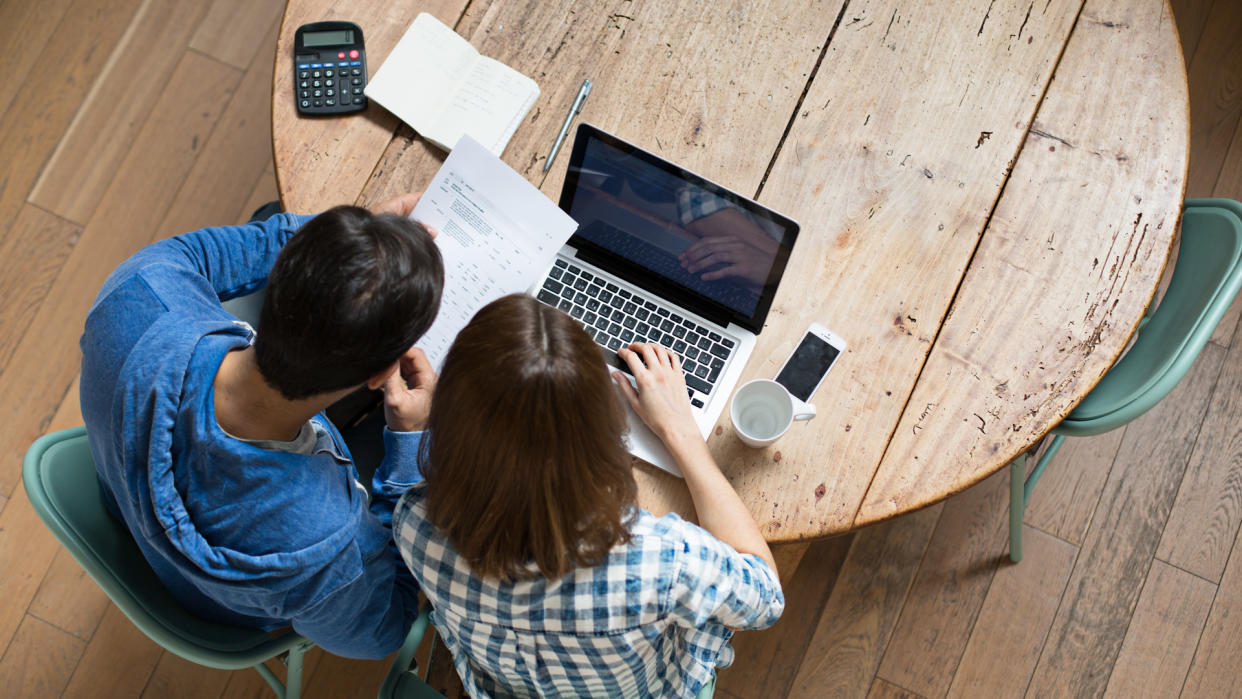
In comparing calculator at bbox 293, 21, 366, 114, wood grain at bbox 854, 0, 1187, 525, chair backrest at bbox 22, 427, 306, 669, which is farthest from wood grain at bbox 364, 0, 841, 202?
chair backrest at bbox 22, 427, 306, 669

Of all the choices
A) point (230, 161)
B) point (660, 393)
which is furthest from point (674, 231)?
point (230, 161)

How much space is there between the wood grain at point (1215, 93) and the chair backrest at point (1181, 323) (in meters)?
0.83

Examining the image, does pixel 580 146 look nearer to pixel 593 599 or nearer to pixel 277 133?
pixel 277 133

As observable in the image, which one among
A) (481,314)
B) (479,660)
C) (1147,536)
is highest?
(1147,536)

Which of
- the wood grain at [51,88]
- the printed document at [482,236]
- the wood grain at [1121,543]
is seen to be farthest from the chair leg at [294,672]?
the wood grain at [1121,543]

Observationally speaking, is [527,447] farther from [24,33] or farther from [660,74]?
[24,33]

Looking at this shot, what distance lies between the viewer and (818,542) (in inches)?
74.0

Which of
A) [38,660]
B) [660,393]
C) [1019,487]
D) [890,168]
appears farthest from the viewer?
[38,660]

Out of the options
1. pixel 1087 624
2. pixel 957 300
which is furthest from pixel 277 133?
pixel 1087 624

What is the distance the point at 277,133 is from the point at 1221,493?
2049 millimetres

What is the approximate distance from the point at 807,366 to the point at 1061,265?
1.31 feet

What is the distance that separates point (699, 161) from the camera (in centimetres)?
125

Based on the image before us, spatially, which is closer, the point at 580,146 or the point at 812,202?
the point at 580,146

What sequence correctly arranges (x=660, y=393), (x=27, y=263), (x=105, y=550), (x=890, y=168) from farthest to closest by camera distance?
1. (x=27, y=263)
2. (x=890, y=168)
3. (x=660, y=393)
4. (x=105, y=550)
